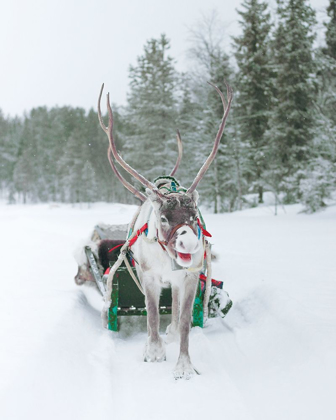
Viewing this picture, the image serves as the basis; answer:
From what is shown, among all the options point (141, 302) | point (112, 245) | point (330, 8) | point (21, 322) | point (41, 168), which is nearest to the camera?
point (21, 322)

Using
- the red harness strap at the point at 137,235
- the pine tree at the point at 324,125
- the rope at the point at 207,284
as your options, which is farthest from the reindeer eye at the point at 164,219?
the pine tree at the point at 324,125

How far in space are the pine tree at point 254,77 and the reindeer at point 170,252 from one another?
22491 mm

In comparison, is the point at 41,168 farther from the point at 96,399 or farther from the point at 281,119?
the point at 96,399

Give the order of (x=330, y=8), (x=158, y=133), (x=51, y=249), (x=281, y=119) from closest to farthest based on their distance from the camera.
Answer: (x=51, y=249)
(x=330, y=8)
(x=281, y=119)
(x=158, y=133)

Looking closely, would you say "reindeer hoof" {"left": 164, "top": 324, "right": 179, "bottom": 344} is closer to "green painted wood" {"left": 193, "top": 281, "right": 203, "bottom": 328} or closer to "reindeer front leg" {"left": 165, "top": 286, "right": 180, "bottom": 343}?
"reindeer front leg" {"left": 165, "top": 286, "right": 180, "bottom": 343}

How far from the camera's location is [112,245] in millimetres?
5559

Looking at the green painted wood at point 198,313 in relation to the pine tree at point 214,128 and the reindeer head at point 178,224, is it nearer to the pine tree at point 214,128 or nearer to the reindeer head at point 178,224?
the reindeer head at point 178,224

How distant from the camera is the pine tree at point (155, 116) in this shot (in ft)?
78.6

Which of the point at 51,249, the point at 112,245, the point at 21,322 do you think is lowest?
the point at 51,249

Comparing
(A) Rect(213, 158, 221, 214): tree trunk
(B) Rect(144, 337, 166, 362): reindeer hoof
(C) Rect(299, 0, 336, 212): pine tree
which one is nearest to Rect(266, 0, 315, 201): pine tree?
(A) Rect(213, 158, 221, 214): tree trunk

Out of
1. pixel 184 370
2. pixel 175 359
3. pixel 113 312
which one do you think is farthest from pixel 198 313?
pixel 184 370

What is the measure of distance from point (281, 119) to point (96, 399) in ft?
72.1

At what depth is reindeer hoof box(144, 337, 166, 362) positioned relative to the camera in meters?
3.43

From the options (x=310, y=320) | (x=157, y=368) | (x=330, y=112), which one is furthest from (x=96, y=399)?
(x=330, y=112)
